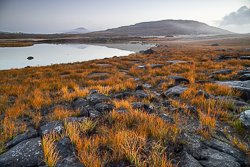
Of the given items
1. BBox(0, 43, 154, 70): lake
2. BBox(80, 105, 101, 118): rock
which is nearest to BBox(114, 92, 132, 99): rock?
BBox(80, 105, 101, 118): rock

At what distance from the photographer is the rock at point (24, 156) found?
2195mm

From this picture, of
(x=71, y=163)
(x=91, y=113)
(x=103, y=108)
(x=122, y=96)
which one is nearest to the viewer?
(x=71, y=163)

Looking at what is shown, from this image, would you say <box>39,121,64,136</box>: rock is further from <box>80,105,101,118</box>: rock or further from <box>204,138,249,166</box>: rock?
<box>204,138,249,166</box>: rock

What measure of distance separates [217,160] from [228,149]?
46 centimetres

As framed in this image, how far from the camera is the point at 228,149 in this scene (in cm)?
250

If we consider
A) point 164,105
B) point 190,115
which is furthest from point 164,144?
point 164,105

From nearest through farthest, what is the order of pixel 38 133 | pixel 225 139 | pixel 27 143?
pixel 27 143 → pixel 225 139 → pixel 38 133

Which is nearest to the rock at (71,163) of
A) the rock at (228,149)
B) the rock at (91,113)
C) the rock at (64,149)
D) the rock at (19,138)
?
the rock at (64,149)

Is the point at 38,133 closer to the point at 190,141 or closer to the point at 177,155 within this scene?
the point at 177,155

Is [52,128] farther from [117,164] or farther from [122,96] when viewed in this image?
[122,96]

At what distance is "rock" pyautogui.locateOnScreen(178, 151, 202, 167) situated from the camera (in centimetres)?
216

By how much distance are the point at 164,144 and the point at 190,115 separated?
183 cm

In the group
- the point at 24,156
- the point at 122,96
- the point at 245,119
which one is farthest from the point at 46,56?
the point at 245,119

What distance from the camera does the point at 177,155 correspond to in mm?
2428
